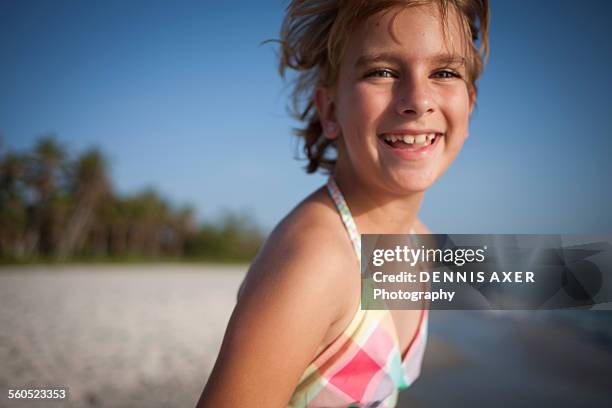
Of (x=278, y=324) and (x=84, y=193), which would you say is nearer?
(x=278, y=324)

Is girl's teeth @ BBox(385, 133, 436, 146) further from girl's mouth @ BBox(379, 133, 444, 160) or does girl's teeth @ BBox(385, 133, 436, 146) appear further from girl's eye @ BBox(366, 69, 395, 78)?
girl's eye @ BBox(366, 69, 395, 78)

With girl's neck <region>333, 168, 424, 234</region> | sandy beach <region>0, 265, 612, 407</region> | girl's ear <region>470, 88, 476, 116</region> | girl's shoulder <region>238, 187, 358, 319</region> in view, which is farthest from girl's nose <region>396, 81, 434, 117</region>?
sandy beach <region>0, 265, 612, 407</region>

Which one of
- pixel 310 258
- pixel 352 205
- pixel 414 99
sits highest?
pixel 414 99

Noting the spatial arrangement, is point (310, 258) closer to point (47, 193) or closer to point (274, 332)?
point (274, 332)

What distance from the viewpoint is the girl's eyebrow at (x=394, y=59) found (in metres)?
1.40

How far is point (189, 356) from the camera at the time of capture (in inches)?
241

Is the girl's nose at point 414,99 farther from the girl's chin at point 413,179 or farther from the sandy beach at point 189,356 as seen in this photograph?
the sandy beach at point 189,356

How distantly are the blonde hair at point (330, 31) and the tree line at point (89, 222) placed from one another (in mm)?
24435

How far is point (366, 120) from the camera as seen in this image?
145 centimetres

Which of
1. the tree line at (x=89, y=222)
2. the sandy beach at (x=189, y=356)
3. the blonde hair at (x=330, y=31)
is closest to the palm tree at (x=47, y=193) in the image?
the tree line at (x=89, y=222)

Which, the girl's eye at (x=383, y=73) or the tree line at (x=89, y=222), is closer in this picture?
the girl's eye at (x=383, y=73)

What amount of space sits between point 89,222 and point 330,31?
3055 centimetres

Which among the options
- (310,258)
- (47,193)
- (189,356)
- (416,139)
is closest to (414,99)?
(416,139)

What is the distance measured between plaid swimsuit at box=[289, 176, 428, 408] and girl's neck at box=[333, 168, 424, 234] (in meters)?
0.05
